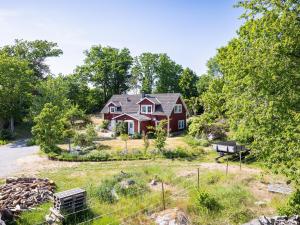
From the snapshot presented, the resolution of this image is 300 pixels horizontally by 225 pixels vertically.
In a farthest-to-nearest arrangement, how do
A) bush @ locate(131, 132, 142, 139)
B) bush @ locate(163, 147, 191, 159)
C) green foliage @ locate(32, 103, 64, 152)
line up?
1. bush @ locate(131, 132, 142, 139)
2. green foliage @ locate(32, 103, 64, 152)
3. bush @ locate(163, 147, 191, 159)

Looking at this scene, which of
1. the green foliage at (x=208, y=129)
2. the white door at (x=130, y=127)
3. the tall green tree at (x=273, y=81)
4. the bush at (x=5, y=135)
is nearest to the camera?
the tall green tree at (x=273, y=81)

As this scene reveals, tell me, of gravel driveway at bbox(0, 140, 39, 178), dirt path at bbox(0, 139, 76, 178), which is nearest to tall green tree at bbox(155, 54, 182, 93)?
gravel driveway at bbox(0, 140, 39, 178)

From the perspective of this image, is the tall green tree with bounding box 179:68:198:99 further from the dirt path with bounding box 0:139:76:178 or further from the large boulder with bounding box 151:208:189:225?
the large boulder with bounding box 151:208:189:225

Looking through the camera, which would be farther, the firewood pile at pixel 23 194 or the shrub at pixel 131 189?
the shrub at pixel 131 189

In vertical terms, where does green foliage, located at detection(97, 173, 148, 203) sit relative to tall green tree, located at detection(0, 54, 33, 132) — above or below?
below

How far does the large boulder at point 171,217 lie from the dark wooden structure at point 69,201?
3.41 metres

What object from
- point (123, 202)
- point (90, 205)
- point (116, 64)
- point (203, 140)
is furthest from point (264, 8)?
point (116, 64)

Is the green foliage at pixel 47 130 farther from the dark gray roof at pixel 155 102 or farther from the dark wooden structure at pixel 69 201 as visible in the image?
the dark wooden structure at pixel 69 201

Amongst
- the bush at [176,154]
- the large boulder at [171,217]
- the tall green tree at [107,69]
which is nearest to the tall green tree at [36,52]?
the tall green tree at [107,69]

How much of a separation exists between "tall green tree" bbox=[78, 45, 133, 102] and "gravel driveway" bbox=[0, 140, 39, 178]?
2770 centimetres

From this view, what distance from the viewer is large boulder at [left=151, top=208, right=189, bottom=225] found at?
1177 cm

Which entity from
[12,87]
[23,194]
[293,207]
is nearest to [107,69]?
[12,87]

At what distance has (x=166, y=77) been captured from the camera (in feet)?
213

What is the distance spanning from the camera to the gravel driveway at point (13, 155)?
22.0m
